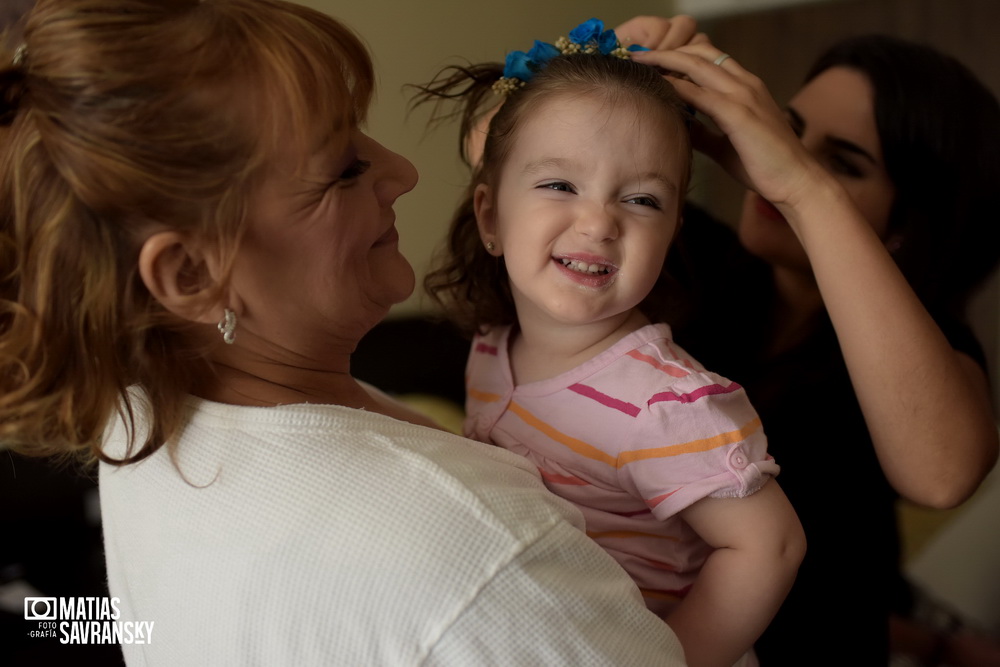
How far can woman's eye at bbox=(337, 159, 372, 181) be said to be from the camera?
966mm

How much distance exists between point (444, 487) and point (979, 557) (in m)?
2.89

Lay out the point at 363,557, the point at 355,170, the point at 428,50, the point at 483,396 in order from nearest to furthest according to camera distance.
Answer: the point at 363,557, the point at 355,170, the point at 483,396, the point at 428,50

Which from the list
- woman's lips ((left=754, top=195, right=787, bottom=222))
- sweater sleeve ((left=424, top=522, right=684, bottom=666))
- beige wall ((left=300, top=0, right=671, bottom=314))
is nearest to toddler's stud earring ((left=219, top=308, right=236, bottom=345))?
sweater sleeve ((left=424, top=522, right=684, bottom=666))

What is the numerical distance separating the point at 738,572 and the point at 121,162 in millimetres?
860

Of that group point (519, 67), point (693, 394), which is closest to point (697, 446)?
point (693, 394)

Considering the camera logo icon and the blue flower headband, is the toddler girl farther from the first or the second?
the camera logo icon

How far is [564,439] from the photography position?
1.14m

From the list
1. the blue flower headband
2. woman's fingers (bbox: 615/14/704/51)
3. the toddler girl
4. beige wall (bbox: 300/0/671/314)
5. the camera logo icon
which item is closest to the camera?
the toddler girl

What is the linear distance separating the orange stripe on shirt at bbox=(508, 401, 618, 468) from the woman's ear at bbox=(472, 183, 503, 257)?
26 cm

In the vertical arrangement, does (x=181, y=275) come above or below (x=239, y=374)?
above

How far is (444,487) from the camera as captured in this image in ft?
2.66

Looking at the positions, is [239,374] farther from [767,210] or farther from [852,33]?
[852,33]

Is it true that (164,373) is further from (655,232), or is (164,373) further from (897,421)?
(897,421)

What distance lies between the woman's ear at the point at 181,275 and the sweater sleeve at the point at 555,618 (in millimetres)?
428
